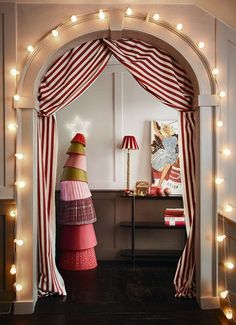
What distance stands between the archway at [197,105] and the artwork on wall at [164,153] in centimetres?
169

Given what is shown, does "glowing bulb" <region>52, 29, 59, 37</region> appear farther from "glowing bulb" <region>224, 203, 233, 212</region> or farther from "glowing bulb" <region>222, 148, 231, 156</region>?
"glowing bulb" <region>224, 203, 233, 212</region>

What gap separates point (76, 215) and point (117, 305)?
1.41 m

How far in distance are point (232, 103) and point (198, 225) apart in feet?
4.21

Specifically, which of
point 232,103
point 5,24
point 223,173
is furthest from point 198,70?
point 5,24

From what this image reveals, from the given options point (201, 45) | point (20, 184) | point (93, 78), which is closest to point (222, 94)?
point (201, 45)

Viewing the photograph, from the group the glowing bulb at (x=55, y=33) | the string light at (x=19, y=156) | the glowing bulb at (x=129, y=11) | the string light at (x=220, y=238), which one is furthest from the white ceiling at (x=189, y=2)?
the string light at (x=220, y=238)

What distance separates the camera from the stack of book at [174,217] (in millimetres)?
4527

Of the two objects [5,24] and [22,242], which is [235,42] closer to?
[5,24]

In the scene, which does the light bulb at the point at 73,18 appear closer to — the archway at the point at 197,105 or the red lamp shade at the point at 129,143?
the archway at the point at 197,105

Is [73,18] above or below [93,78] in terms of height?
above

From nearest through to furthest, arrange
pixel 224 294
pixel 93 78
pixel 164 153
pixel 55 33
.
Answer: pixel 224 294 < pixel 55 33 < pixel 93 78 < pixel 164 153

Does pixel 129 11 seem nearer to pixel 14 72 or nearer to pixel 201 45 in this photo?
pixel 201 45

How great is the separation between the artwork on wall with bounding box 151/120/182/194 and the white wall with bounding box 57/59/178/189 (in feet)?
0.29

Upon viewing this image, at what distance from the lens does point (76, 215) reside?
4.30 m
